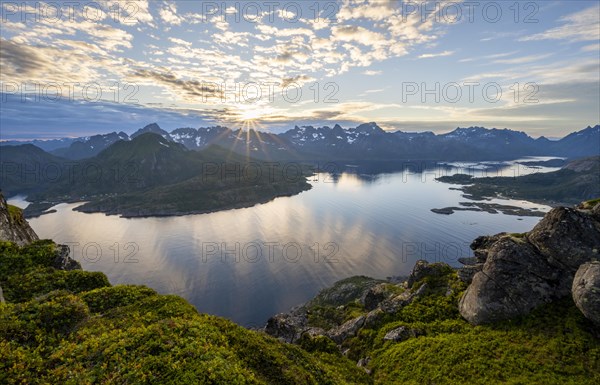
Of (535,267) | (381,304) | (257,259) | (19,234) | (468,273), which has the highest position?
(19,234)

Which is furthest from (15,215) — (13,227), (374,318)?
(374,318)

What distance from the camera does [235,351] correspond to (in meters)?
17.4

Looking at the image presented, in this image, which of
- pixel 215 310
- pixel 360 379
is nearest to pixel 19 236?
pixel 360 379

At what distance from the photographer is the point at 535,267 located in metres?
31.8

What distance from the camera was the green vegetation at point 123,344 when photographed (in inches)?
525

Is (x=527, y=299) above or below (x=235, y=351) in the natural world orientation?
below

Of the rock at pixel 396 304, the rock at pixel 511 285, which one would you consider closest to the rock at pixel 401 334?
the rock at pixel 396 304

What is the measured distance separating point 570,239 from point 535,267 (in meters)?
4.69

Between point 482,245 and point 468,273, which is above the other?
point 482,245

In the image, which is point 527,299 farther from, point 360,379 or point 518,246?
point 360,379

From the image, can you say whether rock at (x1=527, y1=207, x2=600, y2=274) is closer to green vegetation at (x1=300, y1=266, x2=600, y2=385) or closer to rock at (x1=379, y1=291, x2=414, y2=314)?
green vegetation at (x1=300, y1=266, x2=600, y2=385)

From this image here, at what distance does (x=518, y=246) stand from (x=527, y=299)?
5.97m

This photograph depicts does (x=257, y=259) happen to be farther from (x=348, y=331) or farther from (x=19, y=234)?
Answer: (x=19, y=234)

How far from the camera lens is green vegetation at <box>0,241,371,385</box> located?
13.3 m
